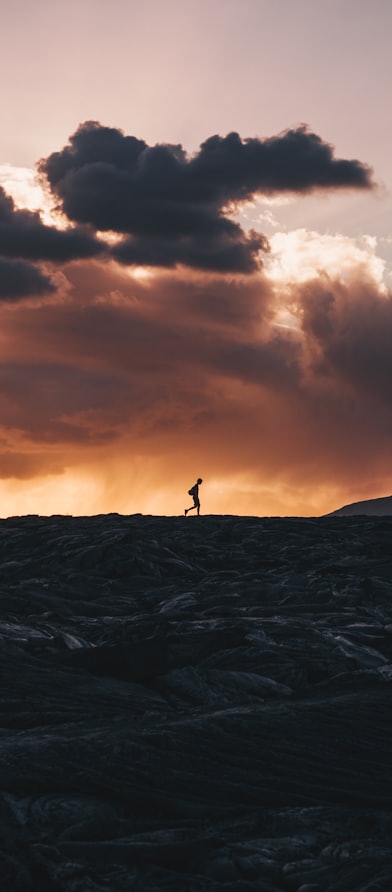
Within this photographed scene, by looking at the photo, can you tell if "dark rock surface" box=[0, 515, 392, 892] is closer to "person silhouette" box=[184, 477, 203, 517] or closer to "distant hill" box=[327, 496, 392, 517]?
"person silhouette" box=[184, 477, 203, 517]

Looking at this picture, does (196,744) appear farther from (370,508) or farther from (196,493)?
(370,508)

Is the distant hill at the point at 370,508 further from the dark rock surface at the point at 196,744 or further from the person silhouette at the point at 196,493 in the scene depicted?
the dark rock surface at the point at 196,744

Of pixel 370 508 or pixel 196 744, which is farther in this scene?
pixel 370 508

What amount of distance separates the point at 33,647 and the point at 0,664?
1.50m

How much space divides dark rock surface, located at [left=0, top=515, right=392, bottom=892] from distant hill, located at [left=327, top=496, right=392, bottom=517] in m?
151

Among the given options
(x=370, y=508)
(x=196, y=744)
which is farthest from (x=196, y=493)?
(x=370, y=508)

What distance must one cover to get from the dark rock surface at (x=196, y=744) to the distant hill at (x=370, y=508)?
495ft

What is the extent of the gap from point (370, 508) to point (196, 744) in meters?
172

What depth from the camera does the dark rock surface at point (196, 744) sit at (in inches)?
223

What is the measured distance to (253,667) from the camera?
33.7ft

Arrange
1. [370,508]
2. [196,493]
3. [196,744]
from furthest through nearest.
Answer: [370,508], [196,493], [196,744]

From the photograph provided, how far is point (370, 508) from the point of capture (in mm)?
175375

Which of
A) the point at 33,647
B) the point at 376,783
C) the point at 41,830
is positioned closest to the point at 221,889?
the point at 41,830

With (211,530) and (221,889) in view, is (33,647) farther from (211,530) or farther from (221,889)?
(211,530)
